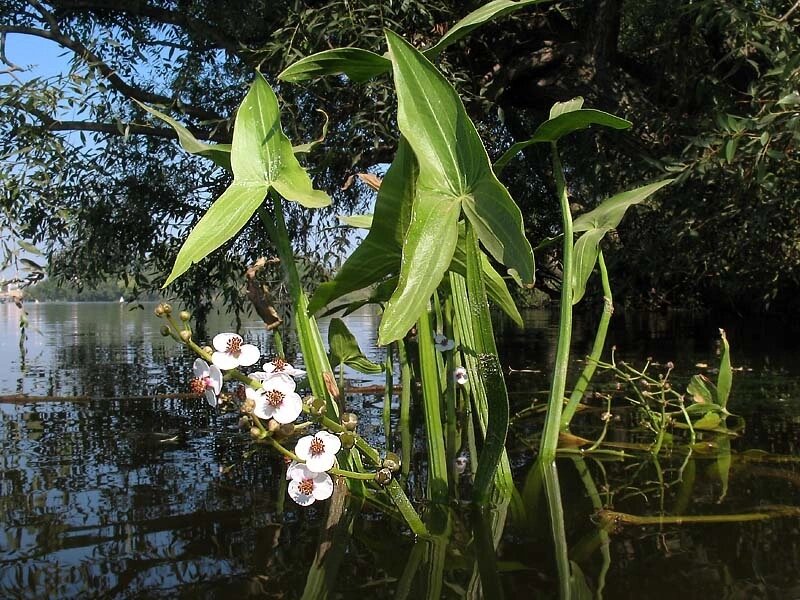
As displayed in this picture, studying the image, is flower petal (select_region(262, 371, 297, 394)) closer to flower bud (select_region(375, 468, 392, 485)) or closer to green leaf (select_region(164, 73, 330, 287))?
flower bud (select_region(375, 468, 392, 485))

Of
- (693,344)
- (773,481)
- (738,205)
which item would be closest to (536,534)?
(773,481)

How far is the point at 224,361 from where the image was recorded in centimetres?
104

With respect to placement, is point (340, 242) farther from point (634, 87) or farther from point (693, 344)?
point (693, 344)

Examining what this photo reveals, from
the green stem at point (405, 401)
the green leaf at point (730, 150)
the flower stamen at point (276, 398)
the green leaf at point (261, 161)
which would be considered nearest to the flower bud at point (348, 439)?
the flower stamen at point (276, 398)

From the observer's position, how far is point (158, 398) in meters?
3.24

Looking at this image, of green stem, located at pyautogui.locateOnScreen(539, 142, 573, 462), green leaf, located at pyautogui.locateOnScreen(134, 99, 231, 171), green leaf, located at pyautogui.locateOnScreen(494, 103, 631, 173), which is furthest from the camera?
green stem, located at pyautogui.locateOnScreen(539, 142, 573, 462)

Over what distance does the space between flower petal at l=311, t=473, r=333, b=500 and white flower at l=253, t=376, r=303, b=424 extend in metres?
0.10

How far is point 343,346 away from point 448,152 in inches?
28.2

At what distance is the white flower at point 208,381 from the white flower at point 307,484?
0.15 metres

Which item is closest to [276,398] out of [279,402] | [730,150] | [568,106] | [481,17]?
[279,402]

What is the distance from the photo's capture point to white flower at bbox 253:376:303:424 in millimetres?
1018

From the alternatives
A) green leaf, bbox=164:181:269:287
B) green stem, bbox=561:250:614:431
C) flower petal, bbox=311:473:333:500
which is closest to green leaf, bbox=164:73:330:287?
green leaf, bbox=164:181:269:287

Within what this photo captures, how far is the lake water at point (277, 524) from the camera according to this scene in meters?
1.11

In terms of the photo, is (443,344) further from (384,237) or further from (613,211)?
(613,211)
